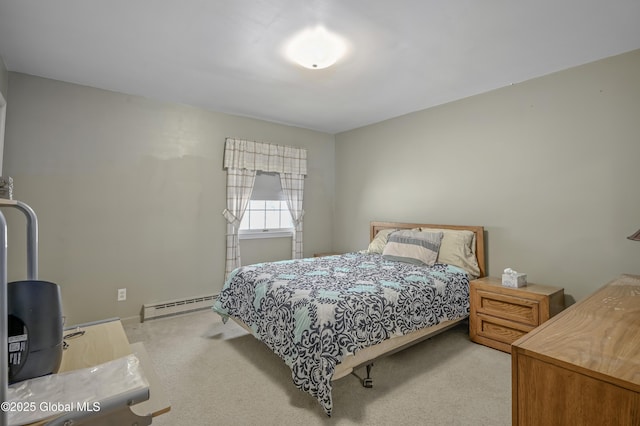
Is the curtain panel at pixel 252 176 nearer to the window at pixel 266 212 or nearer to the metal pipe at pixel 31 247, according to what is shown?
the window at pixel 266 212

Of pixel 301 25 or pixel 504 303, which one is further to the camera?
pixel 504 303

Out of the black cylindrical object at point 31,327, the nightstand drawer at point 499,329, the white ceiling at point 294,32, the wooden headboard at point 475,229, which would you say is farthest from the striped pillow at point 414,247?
the black cylindrical object at point 31,327

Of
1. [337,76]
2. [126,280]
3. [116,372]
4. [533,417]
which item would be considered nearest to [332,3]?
[337,76]

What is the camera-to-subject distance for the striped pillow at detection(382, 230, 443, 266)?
10.5 ft

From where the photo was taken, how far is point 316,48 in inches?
94.5

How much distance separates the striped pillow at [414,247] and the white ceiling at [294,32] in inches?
60.5

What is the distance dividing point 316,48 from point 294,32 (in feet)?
0.82

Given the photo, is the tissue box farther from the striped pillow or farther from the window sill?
the window sill

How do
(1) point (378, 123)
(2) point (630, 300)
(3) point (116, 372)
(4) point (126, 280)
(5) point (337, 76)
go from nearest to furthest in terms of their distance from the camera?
(3) point (116, 372), (2) point (630, 300), (5) point (337, 76), (4) point (126, 280), (1) point (378, 123)

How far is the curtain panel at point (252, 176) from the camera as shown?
402 cm

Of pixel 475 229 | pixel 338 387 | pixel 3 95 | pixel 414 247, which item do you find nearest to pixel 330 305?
pixel 338 387

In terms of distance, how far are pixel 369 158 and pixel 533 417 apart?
3.79 m

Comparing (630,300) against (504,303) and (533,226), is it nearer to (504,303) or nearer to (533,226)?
(504,303)

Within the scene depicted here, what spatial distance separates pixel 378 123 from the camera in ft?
14.6
